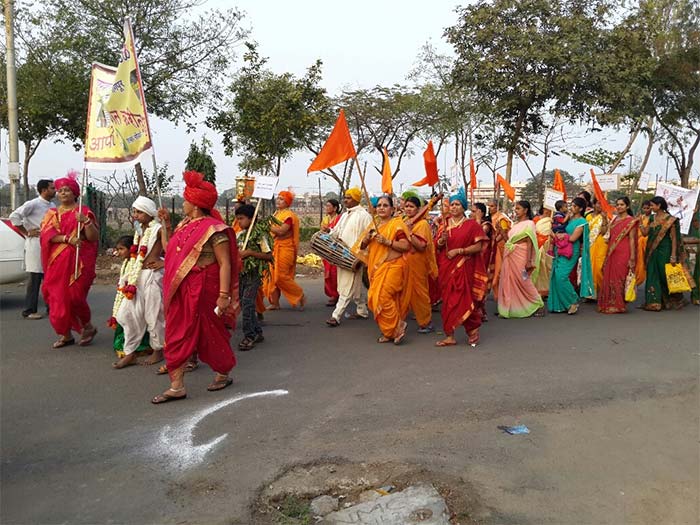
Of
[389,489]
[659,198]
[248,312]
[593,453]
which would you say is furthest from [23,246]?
[659,198]

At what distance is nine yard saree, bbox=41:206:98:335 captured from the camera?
20.9 feet

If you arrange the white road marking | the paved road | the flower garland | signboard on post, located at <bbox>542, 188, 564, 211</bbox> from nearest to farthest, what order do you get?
1. the paved road
2. the white road marking
3. the flower garland
4. signboard on post, located at <bbox>542, 188, 564, 211</bbox>

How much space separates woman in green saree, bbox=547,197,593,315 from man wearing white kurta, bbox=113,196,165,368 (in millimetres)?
6049

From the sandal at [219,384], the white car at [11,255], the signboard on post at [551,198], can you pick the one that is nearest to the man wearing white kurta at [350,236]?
the sandal at [219,384]

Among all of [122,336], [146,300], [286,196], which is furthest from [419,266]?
[122,336]

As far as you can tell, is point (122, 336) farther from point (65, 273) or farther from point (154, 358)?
point (65, 273)

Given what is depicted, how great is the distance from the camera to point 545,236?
32.4 ft

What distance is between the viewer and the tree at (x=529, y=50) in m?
15.1

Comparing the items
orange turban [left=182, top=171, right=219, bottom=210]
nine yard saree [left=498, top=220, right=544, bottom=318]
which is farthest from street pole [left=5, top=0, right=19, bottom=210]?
nine yard saree [left=498, top=220, right=544, bottom=318]

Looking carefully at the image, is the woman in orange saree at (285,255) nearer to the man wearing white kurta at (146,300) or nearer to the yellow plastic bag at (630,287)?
the man wearing white kurta at (146,300)

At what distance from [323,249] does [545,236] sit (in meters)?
3.84

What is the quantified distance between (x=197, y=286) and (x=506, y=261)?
5.46 m

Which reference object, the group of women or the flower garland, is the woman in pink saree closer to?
the group of women

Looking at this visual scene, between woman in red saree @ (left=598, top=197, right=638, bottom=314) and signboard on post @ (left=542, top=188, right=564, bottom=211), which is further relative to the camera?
signboard on post @ (left=542, top=188, right=564, bottom=211)
